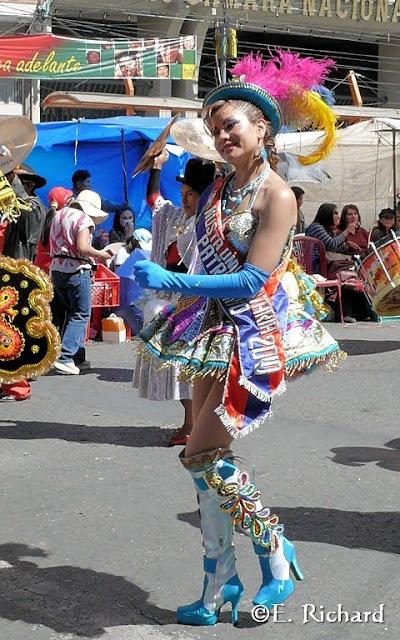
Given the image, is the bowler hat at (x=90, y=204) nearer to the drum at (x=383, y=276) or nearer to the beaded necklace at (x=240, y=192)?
the drum at (x=383, y=276)

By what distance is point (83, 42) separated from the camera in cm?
1798

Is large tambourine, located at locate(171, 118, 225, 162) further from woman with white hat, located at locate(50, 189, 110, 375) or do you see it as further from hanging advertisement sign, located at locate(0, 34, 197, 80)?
hanging advertisement sign, located at locate(0, 34, 197, 80)

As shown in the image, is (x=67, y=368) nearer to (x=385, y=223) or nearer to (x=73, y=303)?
(x=73, y=303)

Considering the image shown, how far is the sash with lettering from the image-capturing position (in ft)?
12.4

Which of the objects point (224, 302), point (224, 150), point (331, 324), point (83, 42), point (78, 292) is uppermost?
point (83, 42)

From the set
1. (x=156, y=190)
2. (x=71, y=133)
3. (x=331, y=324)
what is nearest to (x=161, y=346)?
(x=156, y=190)

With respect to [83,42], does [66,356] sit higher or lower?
lower

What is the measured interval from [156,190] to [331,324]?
740cm

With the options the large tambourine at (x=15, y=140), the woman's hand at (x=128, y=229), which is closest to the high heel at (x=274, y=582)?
the large tambourine at (x=15, y=140)

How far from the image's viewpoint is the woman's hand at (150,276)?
→ 11.8 feet

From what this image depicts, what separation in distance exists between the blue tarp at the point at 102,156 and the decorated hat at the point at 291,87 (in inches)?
383

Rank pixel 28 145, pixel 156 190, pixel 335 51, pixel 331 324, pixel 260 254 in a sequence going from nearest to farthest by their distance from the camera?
pixel 260 254 < pixel 156 190 < pixel 28 145 < pixel 331 324 < pixel 335 51

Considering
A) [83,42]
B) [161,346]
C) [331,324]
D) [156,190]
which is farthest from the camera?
[83,42]

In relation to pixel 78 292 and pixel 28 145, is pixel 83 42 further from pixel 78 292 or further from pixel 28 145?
pixel 28 145
